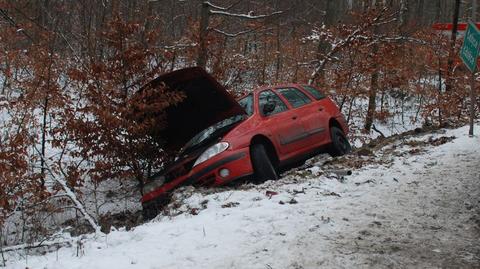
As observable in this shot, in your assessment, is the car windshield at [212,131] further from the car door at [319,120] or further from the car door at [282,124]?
the car door at [319,120]

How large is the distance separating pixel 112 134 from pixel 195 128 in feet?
5.13

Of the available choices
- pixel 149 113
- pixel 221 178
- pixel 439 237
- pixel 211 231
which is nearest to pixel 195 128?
pixel 149 113

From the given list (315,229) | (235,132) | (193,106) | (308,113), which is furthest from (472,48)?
(315,229)

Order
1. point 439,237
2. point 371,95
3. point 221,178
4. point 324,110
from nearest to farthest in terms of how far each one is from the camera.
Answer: point 439,237
point 221,178
point 324,110
point 371,95

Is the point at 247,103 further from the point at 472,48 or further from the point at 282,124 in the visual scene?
the point at 472,48

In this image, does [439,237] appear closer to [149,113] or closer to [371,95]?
[149,113]

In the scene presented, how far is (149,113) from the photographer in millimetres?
9172

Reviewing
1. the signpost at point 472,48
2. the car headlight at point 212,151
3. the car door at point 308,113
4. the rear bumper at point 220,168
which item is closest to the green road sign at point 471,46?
the signpost at point 472,48

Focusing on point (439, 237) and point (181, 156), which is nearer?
point (439, 237)

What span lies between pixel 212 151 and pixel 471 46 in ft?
18.5

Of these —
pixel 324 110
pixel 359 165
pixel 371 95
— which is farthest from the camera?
pixel 371 95

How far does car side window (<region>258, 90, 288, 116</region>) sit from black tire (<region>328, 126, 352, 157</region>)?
1.35m

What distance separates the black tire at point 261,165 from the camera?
7.86 metres

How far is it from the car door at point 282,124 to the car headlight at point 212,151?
3.24 ft
